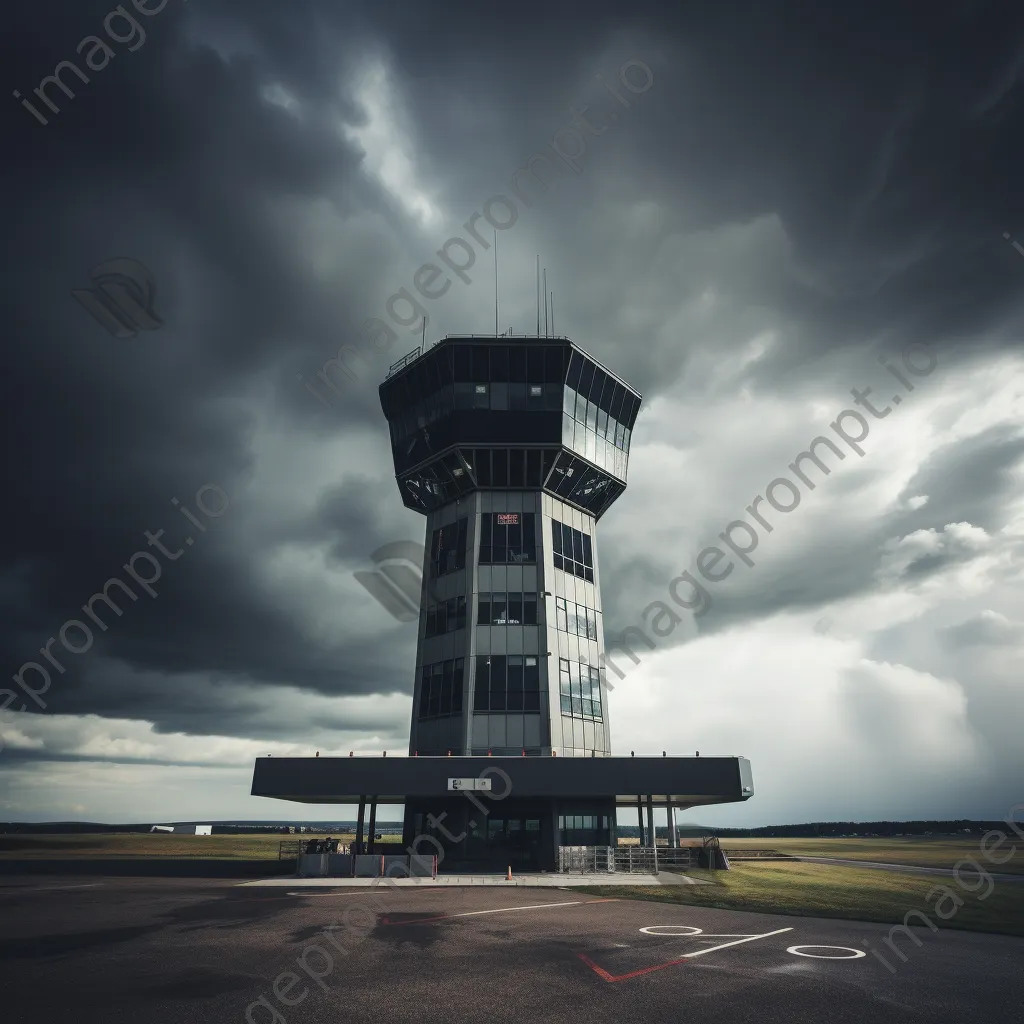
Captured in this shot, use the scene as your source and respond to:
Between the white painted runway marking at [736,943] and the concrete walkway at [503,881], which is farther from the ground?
the white painted runway marking at [736,943]

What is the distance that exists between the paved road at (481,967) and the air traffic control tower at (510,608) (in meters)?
16.1

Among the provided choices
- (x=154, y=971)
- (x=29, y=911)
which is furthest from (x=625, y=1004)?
(x=29, y=911)

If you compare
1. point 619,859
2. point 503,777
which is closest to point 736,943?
point 503,777

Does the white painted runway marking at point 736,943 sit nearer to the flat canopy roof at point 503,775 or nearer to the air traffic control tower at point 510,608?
the flat canopy roof at point 503,775

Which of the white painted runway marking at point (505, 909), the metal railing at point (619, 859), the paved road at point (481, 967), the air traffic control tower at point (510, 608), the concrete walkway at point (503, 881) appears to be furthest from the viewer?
the metal railing at point (619, 859)

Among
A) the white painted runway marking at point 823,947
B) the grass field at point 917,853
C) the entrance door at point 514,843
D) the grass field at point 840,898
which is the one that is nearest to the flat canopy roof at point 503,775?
the grass field at point 840,898

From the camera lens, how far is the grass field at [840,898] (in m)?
19.2

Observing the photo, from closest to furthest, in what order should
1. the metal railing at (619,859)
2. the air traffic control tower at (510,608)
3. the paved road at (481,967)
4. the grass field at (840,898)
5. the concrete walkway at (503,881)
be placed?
the paved road at (481,967), the grass field at (840,898), the concrete walkway at (503,881), the air traffic control tower at (510,608), the metal railing at (619,859)

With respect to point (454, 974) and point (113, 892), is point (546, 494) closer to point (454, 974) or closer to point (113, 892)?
point (113, 892)

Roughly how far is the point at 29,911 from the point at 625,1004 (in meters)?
20.3

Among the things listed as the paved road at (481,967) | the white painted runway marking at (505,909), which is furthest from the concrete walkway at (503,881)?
the paved road at (481,967)

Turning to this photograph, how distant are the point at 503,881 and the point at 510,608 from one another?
17.3 meters

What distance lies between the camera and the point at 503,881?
101ft

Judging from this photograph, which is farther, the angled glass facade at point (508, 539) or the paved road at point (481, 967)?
the angled glass facade at point (508, 539)
